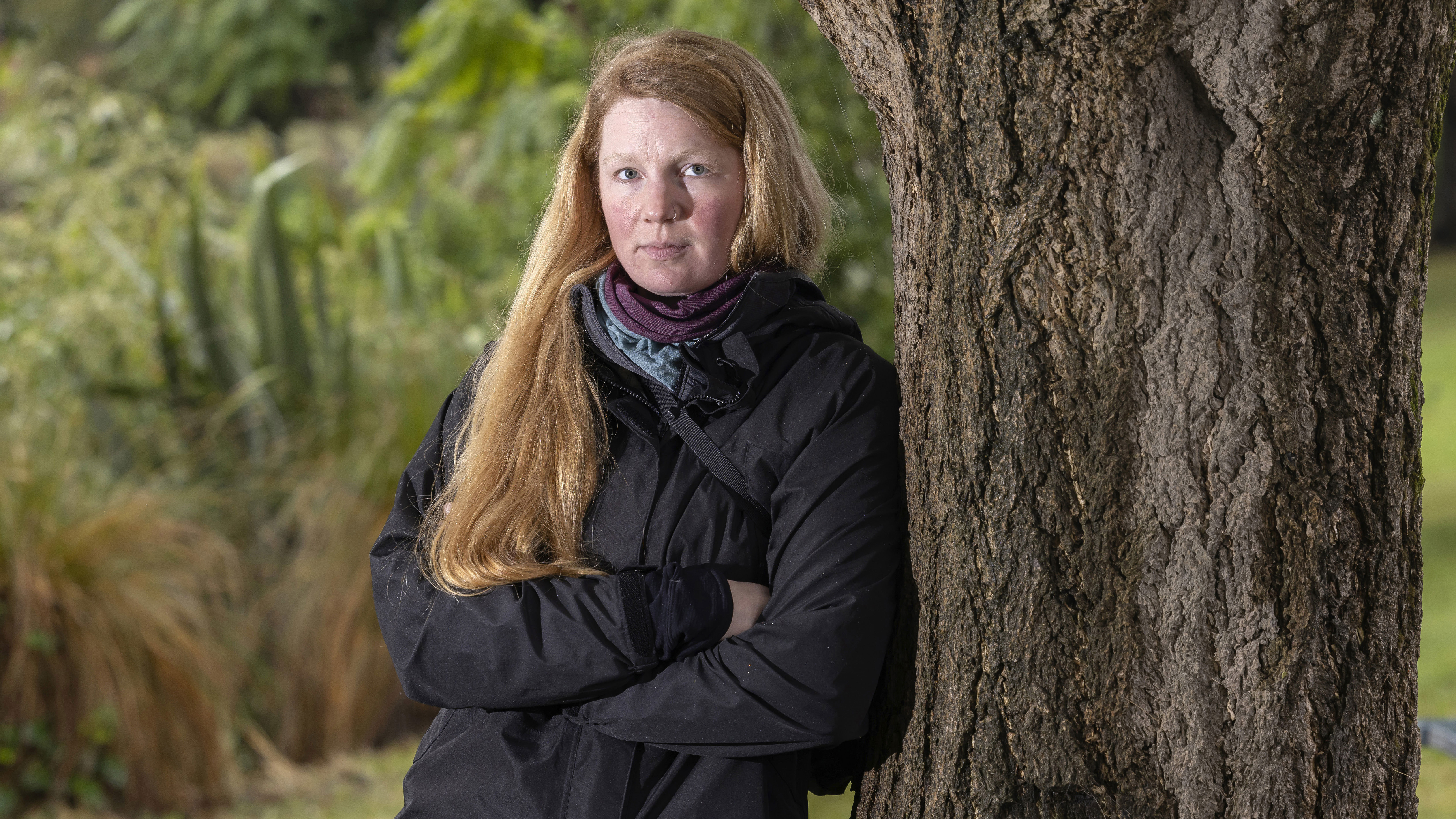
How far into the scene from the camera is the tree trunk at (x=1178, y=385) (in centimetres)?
147

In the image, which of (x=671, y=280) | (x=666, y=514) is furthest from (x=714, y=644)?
(x=671, y=280)

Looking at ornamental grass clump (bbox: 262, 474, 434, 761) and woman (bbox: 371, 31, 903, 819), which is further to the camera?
ornamental grass clump (bbox: 262, 474, 434, 761)

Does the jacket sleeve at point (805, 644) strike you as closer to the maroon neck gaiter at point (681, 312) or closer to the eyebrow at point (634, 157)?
the maroon neck gaiter at point (681, 312)

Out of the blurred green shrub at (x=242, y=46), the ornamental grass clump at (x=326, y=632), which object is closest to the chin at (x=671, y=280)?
the ornamental grass clump at (x=326, y=632)

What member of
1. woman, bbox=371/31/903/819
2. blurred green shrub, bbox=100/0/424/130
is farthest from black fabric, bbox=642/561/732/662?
blurred green shrub, bbox=100/0/424/130

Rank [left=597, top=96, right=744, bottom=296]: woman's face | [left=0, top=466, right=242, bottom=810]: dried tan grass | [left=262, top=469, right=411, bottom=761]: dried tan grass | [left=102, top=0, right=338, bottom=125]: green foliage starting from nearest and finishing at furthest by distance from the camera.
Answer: [left=597, top=96, right=744, bottom=296]: woman's face < [left=0, top=466, right=242, bottom=810]: dried tan grass < [left=262, top=469, right=411, bottom=761]: dried tan grass < [left=102, top=0, right=338, bottom=125]: green foliage

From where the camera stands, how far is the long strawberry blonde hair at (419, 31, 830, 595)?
1.87 m

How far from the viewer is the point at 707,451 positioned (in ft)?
5.85

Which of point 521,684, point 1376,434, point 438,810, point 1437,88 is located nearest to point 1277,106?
point 1437,88

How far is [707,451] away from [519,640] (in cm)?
40

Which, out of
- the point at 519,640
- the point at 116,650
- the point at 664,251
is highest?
the point at 664,251

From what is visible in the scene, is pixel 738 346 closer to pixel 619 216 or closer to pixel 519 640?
pixel 619 216

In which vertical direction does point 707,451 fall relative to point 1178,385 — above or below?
below

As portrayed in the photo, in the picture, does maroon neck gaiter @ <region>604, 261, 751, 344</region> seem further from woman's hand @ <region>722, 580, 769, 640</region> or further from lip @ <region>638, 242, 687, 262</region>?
woman's hand @ <region>722, 580, 769, 640</region>
